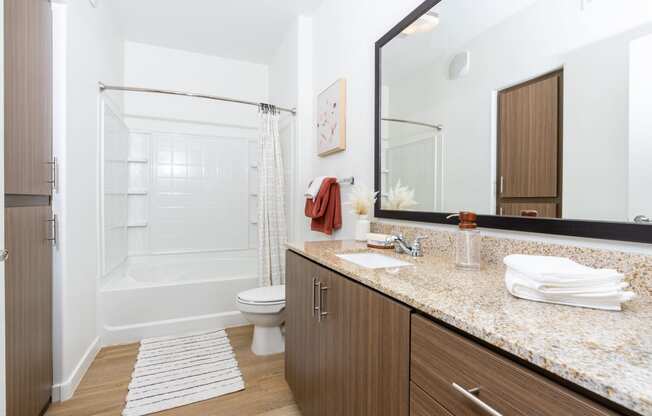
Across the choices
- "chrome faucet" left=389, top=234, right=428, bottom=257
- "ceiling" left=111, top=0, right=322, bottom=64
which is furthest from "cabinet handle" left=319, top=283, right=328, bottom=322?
"ceiling" left=111, top=0, right=322, bottom=64

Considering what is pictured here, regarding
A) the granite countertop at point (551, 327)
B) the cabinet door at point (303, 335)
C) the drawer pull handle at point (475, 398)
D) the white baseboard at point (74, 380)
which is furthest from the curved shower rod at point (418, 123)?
the white baseboard at point (74, 380)

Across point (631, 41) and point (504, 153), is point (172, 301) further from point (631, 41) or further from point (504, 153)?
point (631, 41)

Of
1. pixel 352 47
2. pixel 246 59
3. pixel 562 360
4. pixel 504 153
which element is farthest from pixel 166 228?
pixel 562 360

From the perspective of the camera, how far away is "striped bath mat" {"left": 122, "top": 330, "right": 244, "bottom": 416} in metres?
1.57

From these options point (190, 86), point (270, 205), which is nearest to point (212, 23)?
point (190, 86)

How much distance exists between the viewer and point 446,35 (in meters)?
1.30

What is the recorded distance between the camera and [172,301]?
92.1 inches

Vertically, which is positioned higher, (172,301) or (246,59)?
(246,59)

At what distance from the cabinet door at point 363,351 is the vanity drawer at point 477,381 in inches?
2.5

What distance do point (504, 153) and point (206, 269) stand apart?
2979 mm

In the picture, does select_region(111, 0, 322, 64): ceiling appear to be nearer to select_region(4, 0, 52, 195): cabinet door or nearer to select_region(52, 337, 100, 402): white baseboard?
select_region(4, 0, 52, 195): cabinet door

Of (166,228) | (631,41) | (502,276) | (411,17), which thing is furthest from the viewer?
(166,228)

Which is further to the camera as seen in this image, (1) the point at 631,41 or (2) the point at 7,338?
(2) the point at 7,338

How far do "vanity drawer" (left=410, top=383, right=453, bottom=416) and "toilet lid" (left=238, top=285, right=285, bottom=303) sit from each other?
1.42 m
